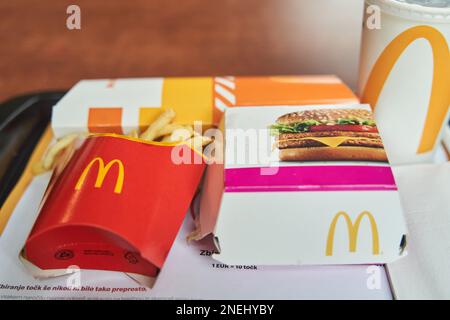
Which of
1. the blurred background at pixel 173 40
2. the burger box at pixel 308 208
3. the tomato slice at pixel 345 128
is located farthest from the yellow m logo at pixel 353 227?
the blurred background at pixel 173 40

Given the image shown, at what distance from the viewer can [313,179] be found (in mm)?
573

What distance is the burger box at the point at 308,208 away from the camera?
1.86 feet

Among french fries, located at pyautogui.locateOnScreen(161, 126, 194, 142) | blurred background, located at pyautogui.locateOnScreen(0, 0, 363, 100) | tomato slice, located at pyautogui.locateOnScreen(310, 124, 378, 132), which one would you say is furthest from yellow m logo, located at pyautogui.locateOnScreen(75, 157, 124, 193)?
blurred background, located at pyautogui.locateOnScreen(0, 0, 363, 100)

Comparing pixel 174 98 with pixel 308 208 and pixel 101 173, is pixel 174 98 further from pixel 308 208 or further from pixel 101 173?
pixel 308 208

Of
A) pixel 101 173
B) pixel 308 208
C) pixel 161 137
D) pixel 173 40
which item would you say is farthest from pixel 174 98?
pixel 173 40

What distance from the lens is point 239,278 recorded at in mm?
603

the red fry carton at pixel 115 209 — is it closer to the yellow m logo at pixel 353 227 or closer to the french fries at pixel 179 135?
the french fries at pixel 179 135

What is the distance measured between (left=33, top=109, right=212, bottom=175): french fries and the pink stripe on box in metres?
0.12

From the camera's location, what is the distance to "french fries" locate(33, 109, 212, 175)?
2.27 ft
